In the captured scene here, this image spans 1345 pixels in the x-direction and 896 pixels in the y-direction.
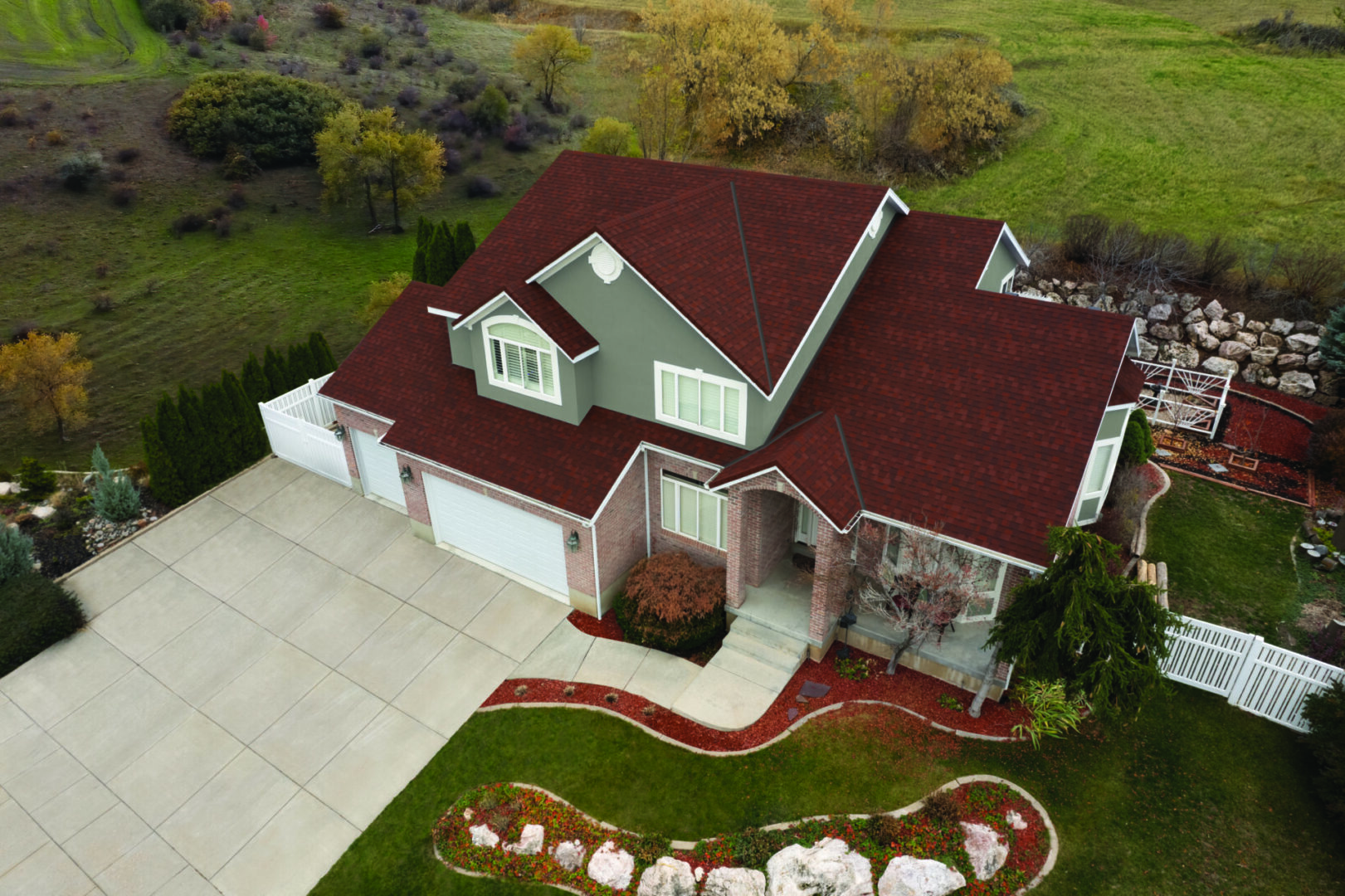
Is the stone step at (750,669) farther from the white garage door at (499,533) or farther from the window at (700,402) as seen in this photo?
the window at (700,402)

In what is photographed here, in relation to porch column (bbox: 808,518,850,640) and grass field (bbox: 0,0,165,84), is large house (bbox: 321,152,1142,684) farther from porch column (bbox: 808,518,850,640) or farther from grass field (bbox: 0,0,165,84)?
grass field (bbox: 0,0,165,84)

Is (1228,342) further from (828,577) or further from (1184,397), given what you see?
(828,577)

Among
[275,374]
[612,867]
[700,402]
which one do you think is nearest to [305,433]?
[275,374]

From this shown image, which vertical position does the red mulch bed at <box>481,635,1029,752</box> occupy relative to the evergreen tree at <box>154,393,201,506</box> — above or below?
below

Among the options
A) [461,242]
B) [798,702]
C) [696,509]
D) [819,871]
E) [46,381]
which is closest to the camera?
[819,871]

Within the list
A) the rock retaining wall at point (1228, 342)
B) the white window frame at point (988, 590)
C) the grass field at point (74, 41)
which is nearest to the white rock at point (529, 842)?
the white window frame at point (988, 590)

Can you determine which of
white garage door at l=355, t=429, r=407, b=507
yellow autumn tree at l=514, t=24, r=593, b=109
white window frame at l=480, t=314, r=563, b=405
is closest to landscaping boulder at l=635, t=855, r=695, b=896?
white window frame at l=480, t=314, r=563, b=405
